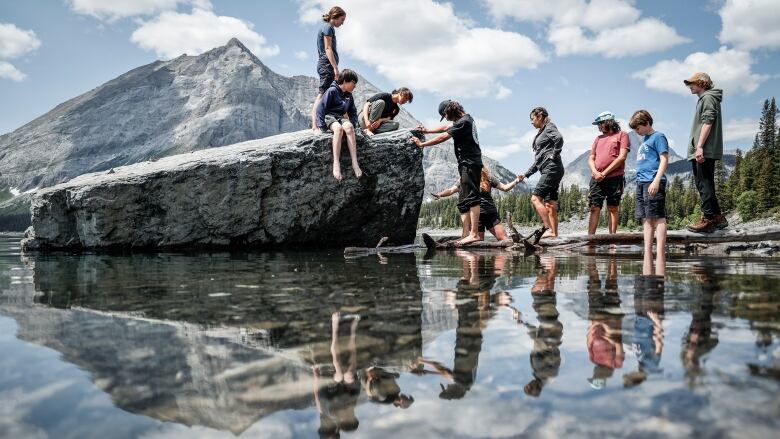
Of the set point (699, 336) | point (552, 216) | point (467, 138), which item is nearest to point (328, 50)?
point (467, 138)

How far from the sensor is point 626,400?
1654 mm

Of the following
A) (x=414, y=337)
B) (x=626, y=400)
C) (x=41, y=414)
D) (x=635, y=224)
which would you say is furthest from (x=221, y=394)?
(x=635, y=224)

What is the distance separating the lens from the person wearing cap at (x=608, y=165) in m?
9.80

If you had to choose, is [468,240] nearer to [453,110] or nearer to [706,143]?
[453,110]

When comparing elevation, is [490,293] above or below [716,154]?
below

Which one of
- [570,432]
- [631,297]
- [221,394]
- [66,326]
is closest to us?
[570,432]

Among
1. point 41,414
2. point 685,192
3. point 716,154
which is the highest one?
point 685,192

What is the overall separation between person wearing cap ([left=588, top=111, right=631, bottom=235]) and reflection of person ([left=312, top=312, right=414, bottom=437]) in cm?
906

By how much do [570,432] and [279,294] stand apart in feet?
10.7

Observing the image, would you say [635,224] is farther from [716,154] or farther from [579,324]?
[579,324]

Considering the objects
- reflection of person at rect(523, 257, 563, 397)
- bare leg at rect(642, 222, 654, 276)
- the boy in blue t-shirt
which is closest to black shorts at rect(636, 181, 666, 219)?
the boy in blue t-shirt

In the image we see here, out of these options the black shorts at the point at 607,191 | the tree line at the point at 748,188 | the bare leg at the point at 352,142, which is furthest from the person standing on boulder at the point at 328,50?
the tree line at the point at 748,188

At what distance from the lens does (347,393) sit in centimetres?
189

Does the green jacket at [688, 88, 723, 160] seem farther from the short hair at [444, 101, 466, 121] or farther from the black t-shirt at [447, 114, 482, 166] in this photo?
the short hair at [444, 101, 466, 121]
